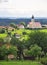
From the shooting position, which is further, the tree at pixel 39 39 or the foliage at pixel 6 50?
the tree at pixel 39 39

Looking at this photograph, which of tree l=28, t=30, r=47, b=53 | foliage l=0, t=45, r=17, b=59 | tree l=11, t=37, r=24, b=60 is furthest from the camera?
tree l=28, t=30, r=47, b=53

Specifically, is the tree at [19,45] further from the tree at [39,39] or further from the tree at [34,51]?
the tree at [39,39]

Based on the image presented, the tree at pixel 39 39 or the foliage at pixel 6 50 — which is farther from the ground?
the tree at pixel 39 39

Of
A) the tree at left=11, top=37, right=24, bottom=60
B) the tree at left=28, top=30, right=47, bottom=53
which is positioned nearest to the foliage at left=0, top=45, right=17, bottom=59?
the tree at left=11, top=37, right=24, bottom=60

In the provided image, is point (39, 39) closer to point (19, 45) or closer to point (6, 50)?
point (19, 45)

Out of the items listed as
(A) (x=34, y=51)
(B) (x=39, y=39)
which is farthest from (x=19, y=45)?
(B) (x=39, y=39)

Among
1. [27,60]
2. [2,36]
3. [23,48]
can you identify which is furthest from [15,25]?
[27,60]

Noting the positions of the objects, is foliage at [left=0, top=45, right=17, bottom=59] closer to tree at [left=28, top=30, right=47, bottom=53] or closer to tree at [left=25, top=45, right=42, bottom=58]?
tree at [left=25, top=45, right=42, bottom=58]

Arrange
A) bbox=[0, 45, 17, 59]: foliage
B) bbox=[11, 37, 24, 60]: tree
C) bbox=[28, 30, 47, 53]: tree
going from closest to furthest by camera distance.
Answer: bbox=[0, 45, 17, 59]: foliage → bbox=[11, 37, 24, 60]: tree → bbox=[28, 30, 47, 53]: tree

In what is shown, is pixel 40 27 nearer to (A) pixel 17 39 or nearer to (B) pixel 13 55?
(A) pixel 17 39

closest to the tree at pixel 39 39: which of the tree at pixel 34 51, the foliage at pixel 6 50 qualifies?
the tree at pixel 34 51

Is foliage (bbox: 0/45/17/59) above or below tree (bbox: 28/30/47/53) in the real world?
below
